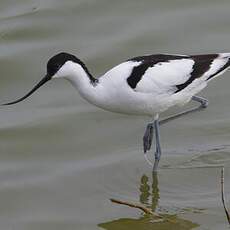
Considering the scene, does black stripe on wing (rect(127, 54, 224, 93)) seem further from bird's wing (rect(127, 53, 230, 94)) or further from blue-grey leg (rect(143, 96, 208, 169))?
blue-grey leg (rect(143, 96, 208, 169))

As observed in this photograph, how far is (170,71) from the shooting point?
244 inches

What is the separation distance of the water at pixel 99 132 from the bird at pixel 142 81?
32 centimetres

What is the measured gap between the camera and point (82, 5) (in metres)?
9.12

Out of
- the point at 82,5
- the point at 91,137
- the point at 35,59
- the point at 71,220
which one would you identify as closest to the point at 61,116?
the point at 91,137

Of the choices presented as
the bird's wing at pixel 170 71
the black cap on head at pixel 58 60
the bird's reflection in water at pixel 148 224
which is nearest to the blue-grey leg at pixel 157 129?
the bird's wing at pixel 170 71

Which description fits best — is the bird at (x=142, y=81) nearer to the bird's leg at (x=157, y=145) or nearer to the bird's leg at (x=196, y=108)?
the bird's leg at (x=157, y=145)

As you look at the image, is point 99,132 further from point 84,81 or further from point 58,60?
point 58,60

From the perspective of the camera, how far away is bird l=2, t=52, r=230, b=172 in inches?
236

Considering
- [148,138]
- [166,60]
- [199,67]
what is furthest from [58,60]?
[199,67]

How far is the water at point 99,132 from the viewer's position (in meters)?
5.77

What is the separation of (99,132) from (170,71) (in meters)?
1.02

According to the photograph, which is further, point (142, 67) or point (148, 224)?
point (142, 67)

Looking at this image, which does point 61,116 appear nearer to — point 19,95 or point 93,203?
point 19,95

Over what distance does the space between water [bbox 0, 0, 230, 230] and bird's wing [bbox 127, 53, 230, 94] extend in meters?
0.58
